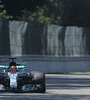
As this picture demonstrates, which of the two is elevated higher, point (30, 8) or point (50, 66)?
point (30, 8)

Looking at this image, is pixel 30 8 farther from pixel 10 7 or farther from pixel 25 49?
pixel 25 49

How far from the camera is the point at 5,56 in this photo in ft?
109

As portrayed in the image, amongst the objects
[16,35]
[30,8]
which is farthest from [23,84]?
[30,8]

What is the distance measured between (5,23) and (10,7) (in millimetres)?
21098

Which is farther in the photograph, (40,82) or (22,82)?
(22,82)

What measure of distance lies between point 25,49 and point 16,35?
4.60 ft

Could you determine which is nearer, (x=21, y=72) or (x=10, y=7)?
(x=21, y=72)

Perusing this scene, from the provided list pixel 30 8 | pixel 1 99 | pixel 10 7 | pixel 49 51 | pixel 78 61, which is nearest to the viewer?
pixel 1 99

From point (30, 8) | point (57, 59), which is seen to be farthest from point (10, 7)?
point (57, 59)

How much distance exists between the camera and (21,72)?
1762cm

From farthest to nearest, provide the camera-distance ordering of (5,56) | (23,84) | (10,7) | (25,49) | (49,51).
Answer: (10,7), (49,51), (25,49), (5,56), (23,84)

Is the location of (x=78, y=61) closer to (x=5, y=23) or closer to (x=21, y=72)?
(x=5, y=23)

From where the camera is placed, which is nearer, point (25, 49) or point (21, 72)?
point (21, 72)

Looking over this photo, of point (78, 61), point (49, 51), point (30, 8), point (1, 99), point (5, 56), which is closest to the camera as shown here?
point (1, 99)
